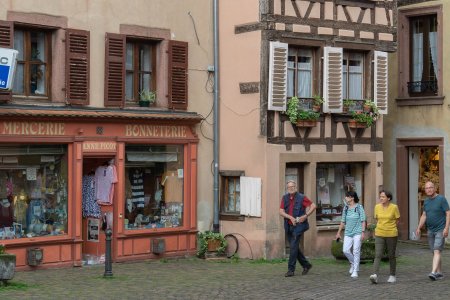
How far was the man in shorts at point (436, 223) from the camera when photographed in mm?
15977

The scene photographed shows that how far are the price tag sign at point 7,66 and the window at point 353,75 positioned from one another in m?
7.97

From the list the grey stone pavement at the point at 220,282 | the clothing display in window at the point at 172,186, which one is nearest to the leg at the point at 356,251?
the grey stone pavement at the point at 220,282

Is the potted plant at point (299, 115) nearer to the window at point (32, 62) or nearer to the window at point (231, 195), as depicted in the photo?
the window at point (231, 195)

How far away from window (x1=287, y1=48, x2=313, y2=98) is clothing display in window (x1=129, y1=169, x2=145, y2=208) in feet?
12.0

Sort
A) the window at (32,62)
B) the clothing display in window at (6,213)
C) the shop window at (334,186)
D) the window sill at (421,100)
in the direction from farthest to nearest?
the window sill at (421,100)
the shop window at (334,186)
the window at (32,62)
the clothing display in window at (6,213)

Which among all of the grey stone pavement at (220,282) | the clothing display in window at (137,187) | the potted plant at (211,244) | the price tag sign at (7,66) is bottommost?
the grey stone pavement at (220,282)

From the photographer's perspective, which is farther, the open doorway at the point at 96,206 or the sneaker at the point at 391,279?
the open doorway at the point at 96,206

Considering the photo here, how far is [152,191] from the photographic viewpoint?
774 inches

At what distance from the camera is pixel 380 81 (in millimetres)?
21594

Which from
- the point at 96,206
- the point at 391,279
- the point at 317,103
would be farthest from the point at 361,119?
the point at 96,206

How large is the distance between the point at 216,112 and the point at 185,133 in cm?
91

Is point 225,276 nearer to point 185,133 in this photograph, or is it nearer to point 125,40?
point 185,133

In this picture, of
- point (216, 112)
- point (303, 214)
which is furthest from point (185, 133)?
point (303, 214)

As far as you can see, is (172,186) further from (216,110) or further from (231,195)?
(216,110)
